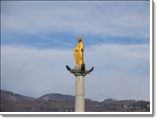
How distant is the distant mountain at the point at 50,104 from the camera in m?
6.53

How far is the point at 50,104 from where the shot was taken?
6.58 metres

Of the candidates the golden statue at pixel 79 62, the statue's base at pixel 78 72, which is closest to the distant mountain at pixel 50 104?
the golden statue at pixel 79 62

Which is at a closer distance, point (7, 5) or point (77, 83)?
point (7, 5)

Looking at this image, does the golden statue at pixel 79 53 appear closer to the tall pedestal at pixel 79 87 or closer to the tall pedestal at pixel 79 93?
the tall pedestal at pixel 79 87

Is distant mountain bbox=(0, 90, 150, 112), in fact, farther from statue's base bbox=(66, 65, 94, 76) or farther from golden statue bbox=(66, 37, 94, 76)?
statue's base bbox=(66, 65, 94, 76)

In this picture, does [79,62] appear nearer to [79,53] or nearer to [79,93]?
[79,53]

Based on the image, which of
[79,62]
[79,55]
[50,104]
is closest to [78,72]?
[79,62]

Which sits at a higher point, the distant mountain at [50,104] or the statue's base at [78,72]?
the statue's base at [78,72]

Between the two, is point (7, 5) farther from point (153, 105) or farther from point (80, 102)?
point (153, 105)

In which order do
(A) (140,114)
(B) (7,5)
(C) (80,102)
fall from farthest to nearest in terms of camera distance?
(C) (80,102) → (B) (7,5) → (A) (140,114)

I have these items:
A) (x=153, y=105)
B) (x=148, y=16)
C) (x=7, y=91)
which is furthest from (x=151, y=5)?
(x=7, y=91)

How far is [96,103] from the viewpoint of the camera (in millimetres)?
6664

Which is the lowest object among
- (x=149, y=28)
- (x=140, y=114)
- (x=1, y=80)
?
(x=140, y=114)

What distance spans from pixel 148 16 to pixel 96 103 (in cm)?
162
